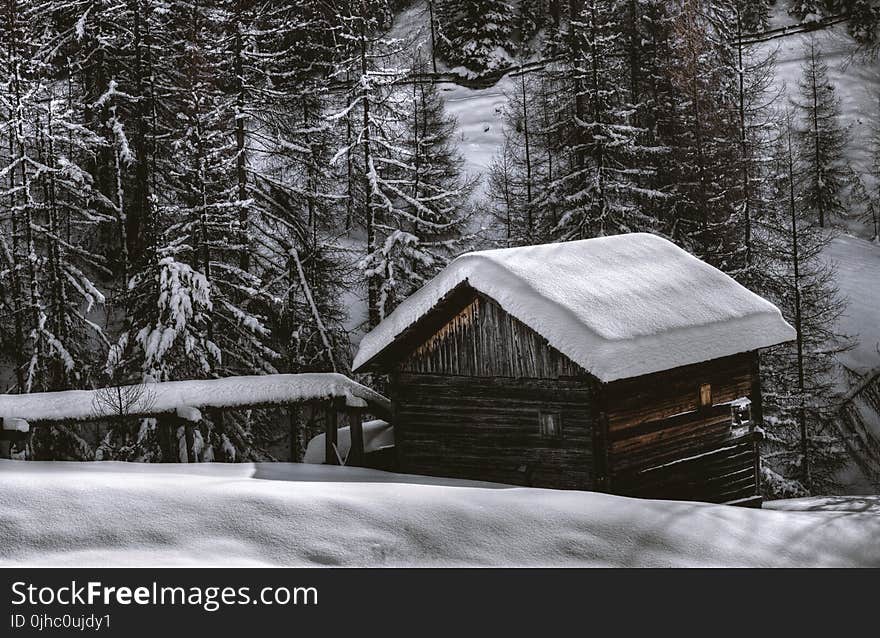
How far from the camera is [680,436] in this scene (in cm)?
1695

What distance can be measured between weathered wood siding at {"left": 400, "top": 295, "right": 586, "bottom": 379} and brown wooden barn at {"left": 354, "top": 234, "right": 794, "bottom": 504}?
0.08 ft

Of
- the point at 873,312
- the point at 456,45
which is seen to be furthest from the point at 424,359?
the point at 456,45

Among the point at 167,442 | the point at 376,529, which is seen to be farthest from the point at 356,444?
the point at 376,529

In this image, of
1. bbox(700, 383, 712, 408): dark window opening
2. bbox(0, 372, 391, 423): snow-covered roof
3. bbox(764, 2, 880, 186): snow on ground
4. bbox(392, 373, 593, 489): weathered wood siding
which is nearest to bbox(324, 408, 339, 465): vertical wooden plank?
bbox(0, 372, 391, 423): snow-covered roof

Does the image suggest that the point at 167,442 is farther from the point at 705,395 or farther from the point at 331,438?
the point at 705,395

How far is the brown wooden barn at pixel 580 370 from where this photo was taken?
1526 cm

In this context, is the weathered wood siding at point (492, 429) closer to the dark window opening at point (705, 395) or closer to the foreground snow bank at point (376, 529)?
the dark window opening at point (705, 395)

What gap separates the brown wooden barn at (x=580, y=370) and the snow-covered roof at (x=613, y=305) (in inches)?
1.1

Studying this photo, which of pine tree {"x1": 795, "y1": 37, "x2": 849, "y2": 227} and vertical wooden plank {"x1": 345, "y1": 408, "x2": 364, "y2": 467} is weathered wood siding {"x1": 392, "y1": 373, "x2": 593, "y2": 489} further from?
pine tree {"x1": 795, "y1": 37, "x2": 849, "y2": 227}

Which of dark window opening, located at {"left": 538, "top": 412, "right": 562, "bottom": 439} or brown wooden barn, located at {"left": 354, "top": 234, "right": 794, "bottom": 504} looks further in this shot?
dark window opening, located at {"left": 538, "top": 412, "right": 562, "bottom": 439}

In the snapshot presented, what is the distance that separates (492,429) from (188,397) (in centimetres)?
517

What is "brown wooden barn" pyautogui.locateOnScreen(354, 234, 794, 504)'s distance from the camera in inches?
601
